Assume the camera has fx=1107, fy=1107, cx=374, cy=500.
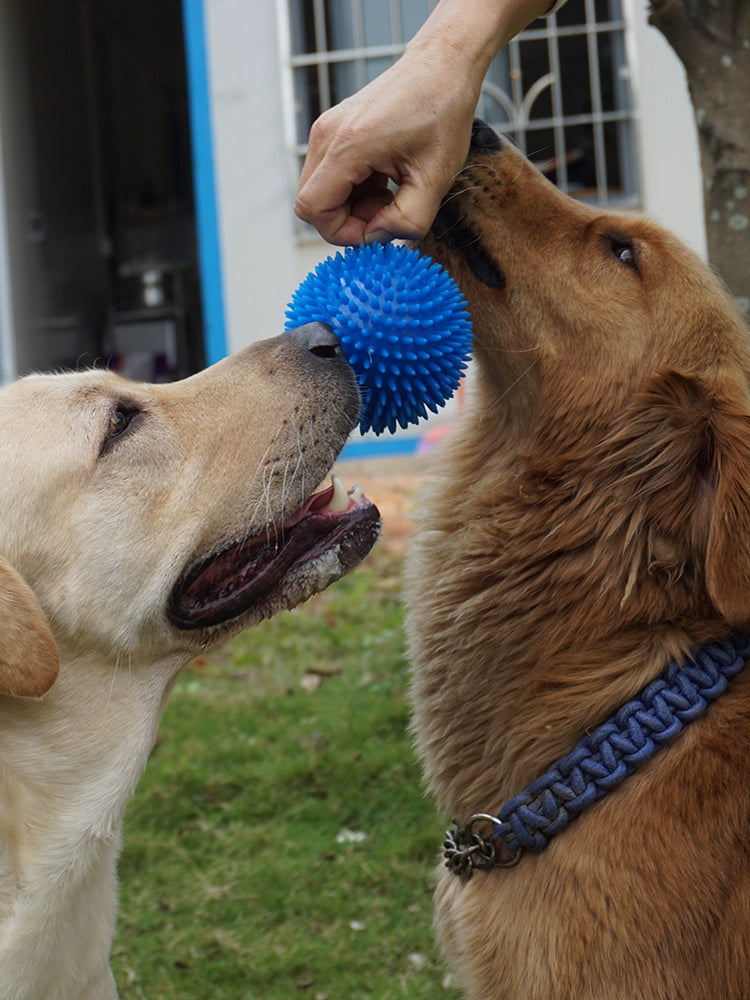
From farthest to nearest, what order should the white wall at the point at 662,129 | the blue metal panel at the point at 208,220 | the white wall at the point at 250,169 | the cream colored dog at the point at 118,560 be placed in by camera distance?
the blue metal panel at the point at 208,220
the white wall at the point at 250,169
the white wall at the point at 662,129
the cream colored dog at the point at 118,560

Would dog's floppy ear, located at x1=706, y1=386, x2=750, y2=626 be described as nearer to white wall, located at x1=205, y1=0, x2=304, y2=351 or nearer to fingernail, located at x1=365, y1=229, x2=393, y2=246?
fingernail, located at x1=365, y1=229, x2=393, y2=246

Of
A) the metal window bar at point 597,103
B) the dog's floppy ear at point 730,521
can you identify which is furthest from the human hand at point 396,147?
the metal window bar at point 597,103

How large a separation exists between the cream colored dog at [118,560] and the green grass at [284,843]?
1004 millimetres

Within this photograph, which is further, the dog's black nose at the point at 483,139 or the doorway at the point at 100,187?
the doorway at the point at 100,187

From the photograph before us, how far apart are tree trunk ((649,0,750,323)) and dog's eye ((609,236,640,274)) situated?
941 millimetres

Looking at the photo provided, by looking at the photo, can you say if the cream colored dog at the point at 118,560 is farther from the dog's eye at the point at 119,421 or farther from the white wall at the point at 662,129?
the white wall at the point at 662,129

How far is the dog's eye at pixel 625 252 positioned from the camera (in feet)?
8.75

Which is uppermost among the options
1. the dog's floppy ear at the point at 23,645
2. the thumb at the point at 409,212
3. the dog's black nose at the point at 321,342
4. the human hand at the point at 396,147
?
the human hand at the point at 396,147

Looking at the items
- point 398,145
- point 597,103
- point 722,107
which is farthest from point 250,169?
point 398,145

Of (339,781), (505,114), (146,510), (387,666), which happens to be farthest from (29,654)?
(505,114)

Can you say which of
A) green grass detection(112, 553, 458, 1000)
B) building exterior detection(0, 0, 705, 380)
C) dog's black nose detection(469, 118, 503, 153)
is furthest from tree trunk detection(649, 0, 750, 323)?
building exterior detection(0, 0, 705, 380)

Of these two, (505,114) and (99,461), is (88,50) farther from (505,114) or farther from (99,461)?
(99,461)

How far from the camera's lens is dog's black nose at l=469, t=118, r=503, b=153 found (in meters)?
2.73

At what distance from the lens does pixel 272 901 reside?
3.83 m
